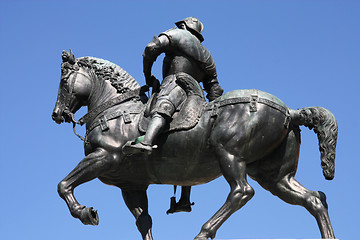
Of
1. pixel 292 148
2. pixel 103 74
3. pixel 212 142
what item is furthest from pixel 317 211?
pixel 103 74

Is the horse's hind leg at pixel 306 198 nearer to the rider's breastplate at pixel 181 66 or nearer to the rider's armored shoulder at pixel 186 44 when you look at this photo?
the rider's breastplate at pixel 181 66

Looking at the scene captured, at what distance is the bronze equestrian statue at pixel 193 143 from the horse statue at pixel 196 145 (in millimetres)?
15

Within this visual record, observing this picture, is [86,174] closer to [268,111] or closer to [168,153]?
[168,153]

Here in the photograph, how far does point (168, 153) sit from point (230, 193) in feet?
3.95

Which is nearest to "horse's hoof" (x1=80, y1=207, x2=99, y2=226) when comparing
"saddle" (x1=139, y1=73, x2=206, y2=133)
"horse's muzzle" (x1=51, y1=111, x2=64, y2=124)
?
"saddle" (x1=139, y1=73, x2=206, y2=133)

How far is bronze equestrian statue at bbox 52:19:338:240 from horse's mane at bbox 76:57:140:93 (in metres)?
0.02

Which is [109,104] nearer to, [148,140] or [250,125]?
[148,140]

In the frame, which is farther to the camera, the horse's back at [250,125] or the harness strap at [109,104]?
the harness strap at [109,104]

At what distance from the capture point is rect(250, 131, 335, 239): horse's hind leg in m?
11.5

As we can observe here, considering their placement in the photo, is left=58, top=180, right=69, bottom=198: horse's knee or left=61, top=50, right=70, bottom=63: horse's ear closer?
left=58, top=180, right=69, bottom=198: horse's knee

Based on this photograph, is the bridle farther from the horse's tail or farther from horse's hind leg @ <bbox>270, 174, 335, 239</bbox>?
the horse's tail

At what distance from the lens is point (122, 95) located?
12305mm

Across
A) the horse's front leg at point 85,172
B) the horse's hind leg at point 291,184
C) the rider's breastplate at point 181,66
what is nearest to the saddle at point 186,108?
the rider's breastplate at point 181,66

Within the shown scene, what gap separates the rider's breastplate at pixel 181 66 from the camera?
12156mm
